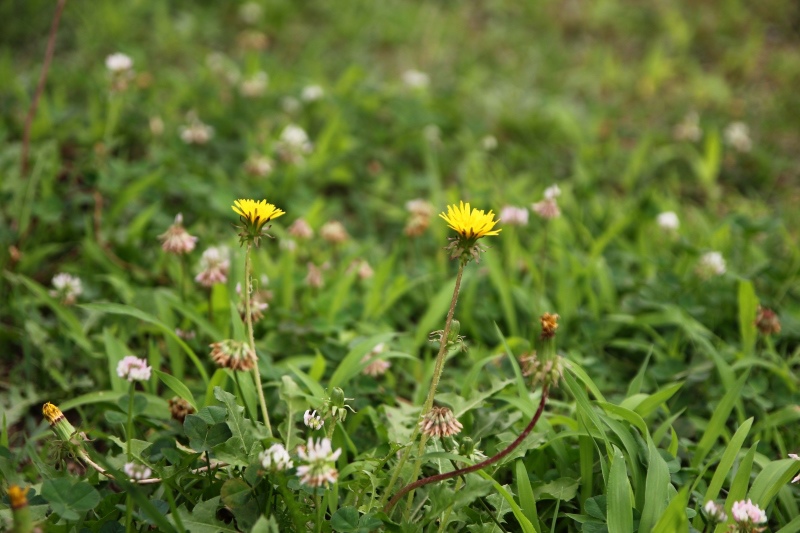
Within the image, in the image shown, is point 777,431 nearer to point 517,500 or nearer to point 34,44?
point 517,500

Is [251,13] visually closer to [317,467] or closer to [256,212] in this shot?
[256,212]

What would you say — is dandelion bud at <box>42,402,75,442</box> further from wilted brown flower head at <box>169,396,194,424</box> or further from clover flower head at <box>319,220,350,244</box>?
clover flower head at <box>319,220,350,244</box>

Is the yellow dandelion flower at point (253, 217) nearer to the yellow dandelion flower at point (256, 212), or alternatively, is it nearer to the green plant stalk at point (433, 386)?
the yellow dandelion flower at point (256, 212)

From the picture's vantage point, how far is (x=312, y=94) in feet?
11.5

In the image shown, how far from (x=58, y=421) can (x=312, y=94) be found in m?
2.35

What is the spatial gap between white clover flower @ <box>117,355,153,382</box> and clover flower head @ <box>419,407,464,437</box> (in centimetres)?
62

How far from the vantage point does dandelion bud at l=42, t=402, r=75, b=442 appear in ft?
4.76

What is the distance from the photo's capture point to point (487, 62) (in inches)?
178

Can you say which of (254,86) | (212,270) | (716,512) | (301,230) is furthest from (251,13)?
(716,512)

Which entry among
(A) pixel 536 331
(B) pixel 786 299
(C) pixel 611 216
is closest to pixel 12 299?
(A) pixel 536 331

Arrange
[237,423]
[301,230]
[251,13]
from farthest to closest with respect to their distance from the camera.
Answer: [251,13] < [301,230] < [237,423]

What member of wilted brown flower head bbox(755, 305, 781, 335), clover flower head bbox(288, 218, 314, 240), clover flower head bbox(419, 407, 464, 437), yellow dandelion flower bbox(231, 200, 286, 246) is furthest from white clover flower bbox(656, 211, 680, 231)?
yellow dandelion flower bbox(231, 200, 286, 246)

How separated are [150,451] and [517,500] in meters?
0.90

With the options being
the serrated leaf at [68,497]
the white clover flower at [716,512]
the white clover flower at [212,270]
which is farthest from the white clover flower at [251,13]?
the white clover flower at [716,512]
